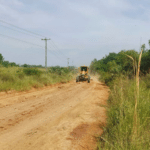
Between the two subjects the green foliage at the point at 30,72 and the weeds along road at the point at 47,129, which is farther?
the green foliage at the point at 30,72

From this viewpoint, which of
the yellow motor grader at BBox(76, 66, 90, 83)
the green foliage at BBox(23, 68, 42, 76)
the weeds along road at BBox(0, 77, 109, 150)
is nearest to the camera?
the weeds along road at BBox(0, 77, 109, 150)

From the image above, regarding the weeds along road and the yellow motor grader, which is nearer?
the weeds along road

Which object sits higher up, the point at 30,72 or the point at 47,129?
the point at 30,72

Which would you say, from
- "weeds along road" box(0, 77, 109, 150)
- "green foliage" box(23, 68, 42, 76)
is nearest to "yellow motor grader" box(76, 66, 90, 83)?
"green foliage" box(23, 68, 42, 76)

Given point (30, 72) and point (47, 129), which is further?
point (30, 72)

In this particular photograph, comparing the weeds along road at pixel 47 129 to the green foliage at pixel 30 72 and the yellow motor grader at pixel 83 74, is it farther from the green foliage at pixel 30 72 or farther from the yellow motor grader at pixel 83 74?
the yellow motor grader at pixel 83 74

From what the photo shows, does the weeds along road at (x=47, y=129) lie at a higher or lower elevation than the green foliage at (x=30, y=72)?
lower

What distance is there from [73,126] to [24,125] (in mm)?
1668

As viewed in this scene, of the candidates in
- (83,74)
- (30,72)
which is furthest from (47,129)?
(83,74)

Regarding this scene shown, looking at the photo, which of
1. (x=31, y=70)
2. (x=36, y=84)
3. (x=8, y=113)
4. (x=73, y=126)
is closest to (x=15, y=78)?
(x=36, y=84)

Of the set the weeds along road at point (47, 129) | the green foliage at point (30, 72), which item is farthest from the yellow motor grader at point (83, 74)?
the weeds along road at point (47, 129)

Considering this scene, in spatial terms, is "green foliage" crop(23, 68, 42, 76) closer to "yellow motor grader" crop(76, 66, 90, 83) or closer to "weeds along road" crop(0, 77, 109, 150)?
"yellow motor grader" crop(76, 66, 90, 83)

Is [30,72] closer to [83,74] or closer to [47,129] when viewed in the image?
[83,74]

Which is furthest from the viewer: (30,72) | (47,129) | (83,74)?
(83,74)
